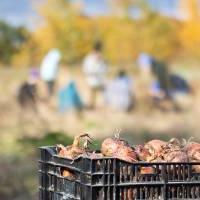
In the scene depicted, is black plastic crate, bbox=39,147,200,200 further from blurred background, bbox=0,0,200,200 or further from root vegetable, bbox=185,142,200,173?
blurred background, bbox=0,0,200,200

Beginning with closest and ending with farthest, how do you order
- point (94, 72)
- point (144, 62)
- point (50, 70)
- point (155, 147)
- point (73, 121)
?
point (155, 147) < point (73, 121) < point (50, 70) < point (94, 72) < point (144, 62)

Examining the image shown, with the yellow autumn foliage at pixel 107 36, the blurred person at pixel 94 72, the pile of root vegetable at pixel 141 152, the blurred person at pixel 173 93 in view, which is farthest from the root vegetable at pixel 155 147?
the yellow autumn foliage at pixel 107 36

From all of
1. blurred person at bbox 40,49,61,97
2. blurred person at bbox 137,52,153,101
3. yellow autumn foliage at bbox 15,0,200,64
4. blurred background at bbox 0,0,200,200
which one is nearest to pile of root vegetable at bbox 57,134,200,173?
blurred background at bbox 0,0,200,200

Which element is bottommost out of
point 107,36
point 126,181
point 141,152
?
point 126,181

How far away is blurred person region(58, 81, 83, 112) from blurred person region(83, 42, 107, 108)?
299 mm

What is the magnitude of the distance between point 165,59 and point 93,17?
1.60 meters

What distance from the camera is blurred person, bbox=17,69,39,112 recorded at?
999 centimetres

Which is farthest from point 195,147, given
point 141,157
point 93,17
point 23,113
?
point 93,17

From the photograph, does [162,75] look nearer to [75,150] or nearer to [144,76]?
[144,76]

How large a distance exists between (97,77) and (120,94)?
0.52 m

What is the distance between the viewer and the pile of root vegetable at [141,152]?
3.16 m

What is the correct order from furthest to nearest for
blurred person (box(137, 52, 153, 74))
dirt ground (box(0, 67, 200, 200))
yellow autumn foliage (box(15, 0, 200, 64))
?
yellow autumn foliage (box(15, 0, 200, 64))
blurred person (box(137, 52, 153, 74))
dirt ground (box(0, 67, 200, 200))

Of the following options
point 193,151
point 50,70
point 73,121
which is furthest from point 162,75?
point 193,151

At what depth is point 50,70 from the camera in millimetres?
10648
